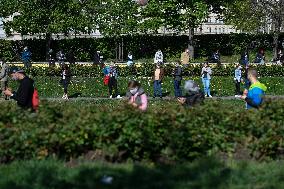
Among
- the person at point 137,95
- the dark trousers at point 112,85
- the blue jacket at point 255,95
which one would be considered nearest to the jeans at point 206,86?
the dark trousers at point 112,85

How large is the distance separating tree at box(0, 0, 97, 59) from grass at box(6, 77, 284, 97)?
11691mm

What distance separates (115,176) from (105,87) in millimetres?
18042

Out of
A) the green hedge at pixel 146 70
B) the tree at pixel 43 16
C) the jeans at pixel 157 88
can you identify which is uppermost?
the tree at pixel 43 16

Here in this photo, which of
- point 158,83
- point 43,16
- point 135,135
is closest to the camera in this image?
point 135,135

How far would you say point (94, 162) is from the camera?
9.08m

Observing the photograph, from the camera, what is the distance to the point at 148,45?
145 ft

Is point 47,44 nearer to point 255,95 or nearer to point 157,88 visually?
point 157,88

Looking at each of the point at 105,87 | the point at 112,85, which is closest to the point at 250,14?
Answer: the point at 105,87

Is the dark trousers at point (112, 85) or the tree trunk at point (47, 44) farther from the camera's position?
the tree trunk at point (47, 44)

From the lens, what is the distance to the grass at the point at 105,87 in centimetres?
2539

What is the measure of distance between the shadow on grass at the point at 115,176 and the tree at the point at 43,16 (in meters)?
31.3

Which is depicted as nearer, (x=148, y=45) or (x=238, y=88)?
(x=238, y=88)

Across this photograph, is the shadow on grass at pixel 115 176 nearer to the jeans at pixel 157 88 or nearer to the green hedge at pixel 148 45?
the jeans at pixel 157 88

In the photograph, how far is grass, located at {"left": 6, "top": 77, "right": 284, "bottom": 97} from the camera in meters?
25.4
